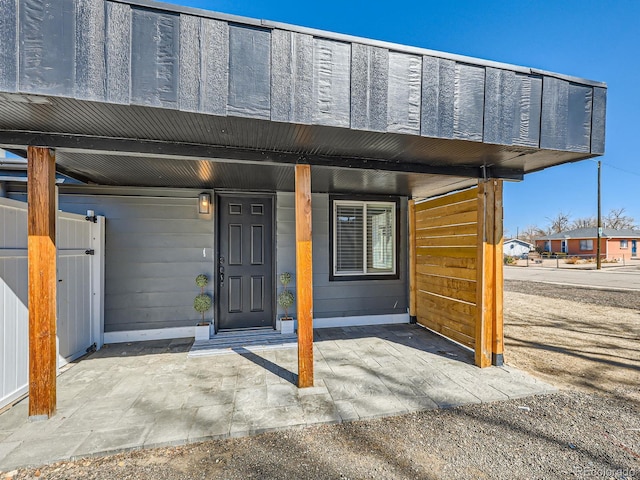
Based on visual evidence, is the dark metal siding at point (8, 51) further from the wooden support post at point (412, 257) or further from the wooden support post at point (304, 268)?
the wooden support post at point (412, 257)

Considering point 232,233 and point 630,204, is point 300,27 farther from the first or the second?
point 630,204

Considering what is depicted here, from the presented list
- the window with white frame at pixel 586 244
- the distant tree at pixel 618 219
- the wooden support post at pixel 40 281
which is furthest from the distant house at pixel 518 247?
the wooden support post at pixel 40 281

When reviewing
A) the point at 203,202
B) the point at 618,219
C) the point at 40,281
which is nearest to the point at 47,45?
the point at 40,281

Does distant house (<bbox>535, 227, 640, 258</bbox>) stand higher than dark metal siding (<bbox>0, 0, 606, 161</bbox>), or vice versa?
dark metal siding (<bbox>0, 0, 606, 161</bbox>)

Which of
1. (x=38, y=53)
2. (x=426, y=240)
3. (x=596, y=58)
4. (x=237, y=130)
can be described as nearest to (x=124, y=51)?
(x=38, y=53)

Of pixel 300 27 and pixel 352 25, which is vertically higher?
pixel 352 25

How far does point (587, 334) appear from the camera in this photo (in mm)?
4414

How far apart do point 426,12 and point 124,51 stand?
667cm

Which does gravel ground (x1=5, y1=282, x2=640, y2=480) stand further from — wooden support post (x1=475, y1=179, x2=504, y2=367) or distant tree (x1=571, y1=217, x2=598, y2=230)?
distant tree (x1=571, y1=217, x2=598, y2=230)

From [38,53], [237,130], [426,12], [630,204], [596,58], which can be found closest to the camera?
[38,53]

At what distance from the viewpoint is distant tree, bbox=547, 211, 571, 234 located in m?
39.0

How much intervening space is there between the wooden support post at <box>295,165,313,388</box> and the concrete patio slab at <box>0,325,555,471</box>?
0.22m

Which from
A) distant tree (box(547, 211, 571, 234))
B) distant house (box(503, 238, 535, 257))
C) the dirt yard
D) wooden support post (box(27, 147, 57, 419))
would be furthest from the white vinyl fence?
distant tree (box(547, 211, 571, 234))

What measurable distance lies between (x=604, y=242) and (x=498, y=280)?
32252mm
